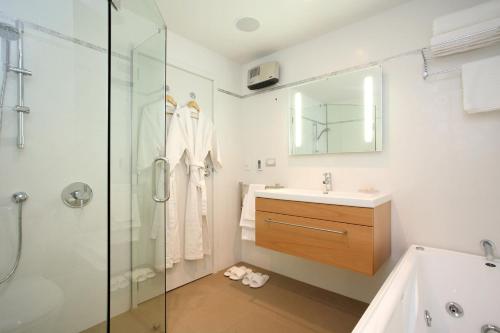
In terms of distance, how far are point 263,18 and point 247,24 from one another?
0.16m

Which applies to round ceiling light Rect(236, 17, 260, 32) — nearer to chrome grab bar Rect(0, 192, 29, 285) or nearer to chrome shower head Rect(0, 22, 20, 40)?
chrome shower head Rect(0, 22, 20, 40)

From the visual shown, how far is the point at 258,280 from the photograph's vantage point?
2.25 m

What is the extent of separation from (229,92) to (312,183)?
4.54 feet

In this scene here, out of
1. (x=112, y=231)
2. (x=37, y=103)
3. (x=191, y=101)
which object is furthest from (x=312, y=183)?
(x=37, y=103)

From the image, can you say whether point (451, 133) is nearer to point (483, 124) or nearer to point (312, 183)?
point (483, 124)

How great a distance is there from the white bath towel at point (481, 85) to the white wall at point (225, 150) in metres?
1.99

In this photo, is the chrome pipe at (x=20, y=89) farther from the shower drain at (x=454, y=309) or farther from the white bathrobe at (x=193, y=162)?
the shower drain at (x=454, y=309)

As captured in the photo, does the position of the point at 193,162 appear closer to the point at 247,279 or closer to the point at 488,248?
the point at 247,279

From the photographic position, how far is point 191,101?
7.44 ft

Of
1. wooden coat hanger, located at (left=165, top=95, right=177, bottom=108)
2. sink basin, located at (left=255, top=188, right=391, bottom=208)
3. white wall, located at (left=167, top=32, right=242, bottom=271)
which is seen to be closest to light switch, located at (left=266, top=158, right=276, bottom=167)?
white wall, located at (left=167, top=32, right=242, bottom=271)

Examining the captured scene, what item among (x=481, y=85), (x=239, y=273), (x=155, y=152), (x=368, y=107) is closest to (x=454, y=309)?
(x=481, y=85)

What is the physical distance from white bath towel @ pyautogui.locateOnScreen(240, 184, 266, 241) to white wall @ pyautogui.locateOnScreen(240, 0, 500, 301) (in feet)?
1.61

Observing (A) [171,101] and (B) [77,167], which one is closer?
(B) [77,167]

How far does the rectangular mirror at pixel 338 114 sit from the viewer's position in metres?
1.90
